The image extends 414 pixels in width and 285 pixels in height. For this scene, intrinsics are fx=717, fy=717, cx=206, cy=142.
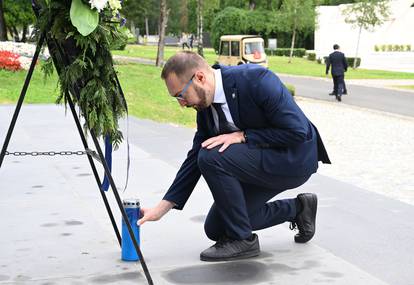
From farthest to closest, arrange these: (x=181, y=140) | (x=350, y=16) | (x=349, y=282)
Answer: (x=350, y=16)
(x=181, y=140)
(x=349, y=282)

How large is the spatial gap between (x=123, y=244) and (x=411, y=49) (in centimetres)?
5002

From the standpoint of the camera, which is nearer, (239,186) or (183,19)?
(239,186)

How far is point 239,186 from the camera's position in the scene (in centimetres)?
411

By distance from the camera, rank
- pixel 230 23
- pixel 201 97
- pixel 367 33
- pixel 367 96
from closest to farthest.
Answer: pixel 201 97, pixel 367 96, pixel 367 33, pixel 230 23

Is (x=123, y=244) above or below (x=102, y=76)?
below

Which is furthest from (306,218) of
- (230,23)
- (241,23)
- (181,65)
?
(230,23)

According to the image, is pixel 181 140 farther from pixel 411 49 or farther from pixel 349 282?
pixel 411 49

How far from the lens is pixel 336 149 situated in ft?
34.4

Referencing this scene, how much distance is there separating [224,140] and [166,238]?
113 cm

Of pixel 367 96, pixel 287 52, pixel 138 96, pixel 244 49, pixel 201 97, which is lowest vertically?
pixel 287 52

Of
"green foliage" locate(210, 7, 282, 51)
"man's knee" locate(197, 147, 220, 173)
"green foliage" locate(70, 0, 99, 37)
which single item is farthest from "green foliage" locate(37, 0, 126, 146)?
"green foliage" locate(210, 7, 282, 51)

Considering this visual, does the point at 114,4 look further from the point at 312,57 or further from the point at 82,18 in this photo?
the point at 312,57

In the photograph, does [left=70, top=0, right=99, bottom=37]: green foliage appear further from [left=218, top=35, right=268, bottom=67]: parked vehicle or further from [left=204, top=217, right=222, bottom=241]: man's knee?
[left=218, top=35, right=268, bottom=67]: parked vehicle

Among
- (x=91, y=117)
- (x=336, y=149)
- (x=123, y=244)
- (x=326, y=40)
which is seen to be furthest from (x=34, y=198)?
(x=326, y=40)
